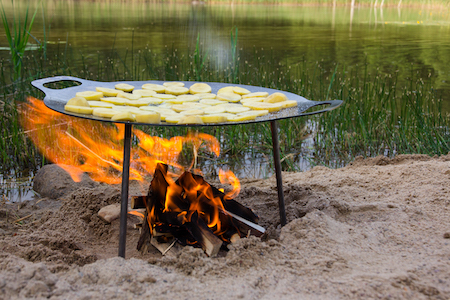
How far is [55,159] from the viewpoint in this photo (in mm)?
3707

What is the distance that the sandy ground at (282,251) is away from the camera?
4.93 feet

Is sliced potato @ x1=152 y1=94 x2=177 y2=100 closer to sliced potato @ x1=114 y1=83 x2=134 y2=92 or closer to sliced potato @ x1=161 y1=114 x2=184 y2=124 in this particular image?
sliced potato @ x1=114 y1=83 x2=134 y2=92

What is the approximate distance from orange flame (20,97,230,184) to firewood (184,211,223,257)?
1527mm

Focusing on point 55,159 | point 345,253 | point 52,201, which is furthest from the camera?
point 55,159

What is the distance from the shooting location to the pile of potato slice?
1773 mm

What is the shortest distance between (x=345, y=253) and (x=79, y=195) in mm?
1651

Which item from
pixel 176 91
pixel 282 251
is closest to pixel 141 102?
pixel 176 91

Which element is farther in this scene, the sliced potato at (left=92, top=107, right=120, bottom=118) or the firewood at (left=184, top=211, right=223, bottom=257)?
the firewood at (left=184, top=211, right=223, bottom=257)

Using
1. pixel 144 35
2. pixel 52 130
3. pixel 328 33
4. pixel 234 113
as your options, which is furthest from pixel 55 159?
pixel 328 33

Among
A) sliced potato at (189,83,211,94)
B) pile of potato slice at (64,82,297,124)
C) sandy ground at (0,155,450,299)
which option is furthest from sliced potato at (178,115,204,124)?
sliced potato at (189,83,211,94)

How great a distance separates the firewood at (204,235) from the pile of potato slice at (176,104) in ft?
1.76

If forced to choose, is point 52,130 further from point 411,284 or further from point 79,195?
point 411,284

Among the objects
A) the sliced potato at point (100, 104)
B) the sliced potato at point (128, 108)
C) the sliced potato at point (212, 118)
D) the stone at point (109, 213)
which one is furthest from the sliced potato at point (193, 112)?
the stone at point (109, 213)

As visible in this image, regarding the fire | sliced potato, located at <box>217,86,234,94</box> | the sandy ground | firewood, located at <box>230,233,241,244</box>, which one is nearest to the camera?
the sandy ground
